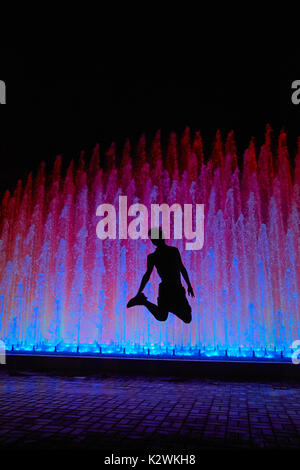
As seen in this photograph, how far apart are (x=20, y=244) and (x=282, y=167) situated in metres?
9.81

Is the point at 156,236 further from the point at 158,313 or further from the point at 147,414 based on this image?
the point at 147,414

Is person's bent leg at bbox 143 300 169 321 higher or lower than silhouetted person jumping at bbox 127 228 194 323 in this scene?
lower

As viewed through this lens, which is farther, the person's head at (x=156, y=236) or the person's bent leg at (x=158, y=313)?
the person's head at (x=156, y=236)

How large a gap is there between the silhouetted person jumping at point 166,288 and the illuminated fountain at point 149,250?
5267 millimetres

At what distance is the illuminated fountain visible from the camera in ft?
40.0

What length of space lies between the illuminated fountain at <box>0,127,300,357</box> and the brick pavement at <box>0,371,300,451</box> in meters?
4.62

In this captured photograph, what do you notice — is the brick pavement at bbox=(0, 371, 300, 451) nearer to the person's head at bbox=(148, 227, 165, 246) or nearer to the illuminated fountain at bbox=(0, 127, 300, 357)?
the person's head at bbox=(148, 227, 165, 246)

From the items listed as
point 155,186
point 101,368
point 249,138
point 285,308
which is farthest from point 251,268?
point 101,368

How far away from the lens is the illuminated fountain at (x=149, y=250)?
12.2 meters

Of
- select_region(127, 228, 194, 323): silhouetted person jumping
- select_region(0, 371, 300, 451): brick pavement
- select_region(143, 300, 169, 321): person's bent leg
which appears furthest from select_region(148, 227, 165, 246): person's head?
select_region(0, 371, 300, 451): brick pavement

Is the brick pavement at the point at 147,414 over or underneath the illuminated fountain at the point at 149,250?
underneath

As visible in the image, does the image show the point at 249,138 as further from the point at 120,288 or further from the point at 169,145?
the point at 120,288

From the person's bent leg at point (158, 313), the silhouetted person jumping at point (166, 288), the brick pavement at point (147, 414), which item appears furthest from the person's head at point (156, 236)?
the brick pavement at point (147, 414)

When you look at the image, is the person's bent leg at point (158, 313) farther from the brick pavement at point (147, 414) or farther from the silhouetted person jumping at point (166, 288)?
the brick pavement at point (147, 414)
